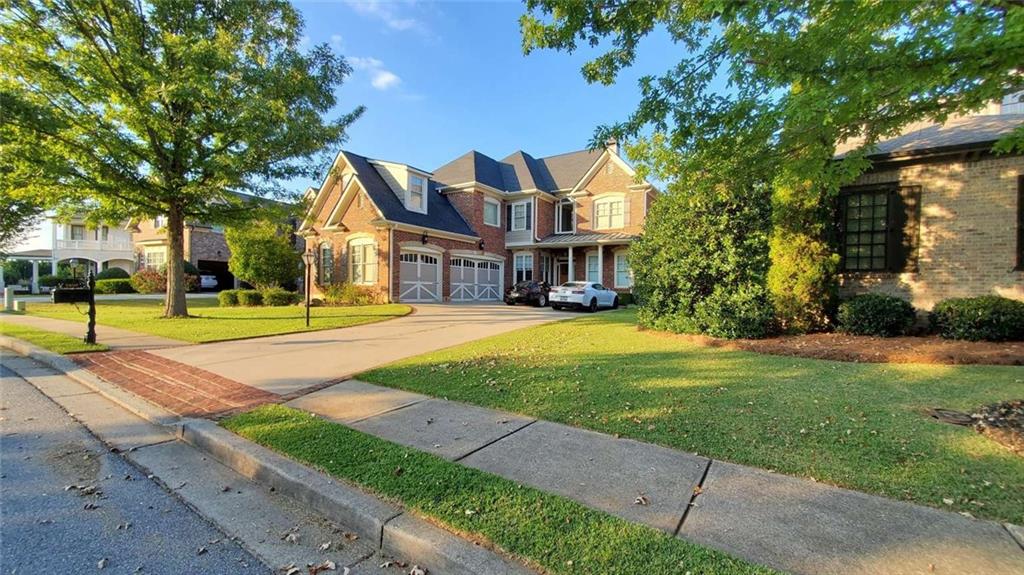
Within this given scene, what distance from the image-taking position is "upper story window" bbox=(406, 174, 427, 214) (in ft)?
71.5

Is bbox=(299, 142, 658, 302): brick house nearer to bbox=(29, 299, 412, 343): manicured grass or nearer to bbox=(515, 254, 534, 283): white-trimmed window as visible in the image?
bbox=(515, 254, 534, 283): white-trimmed window

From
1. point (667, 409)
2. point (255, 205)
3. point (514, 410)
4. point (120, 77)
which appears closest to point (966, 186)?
point (667, 409)

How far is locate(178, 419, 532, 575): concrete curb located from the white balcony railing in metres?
45.7

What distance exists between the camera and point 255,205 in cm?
1529

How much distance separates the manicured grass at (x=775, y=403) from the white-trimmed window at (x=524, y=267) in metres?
17.6

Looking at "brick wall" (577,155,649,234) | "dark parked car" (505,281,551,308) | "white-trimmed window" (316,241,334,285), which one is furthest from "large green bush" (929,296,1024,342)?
"white-trimmed window" (316,241,334,285)

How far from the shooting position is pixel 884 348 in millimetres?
7820

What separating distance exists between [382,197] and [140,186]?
9.27 metres

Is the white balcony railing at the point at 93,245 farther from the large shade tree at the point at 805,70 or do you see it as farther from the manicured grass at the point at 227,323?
the large shade tree at the point at 805,70

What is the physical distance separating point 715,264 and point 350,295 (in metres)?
16.1

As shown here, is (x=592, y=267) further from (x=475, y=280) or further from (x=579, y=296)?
Answer: (x=579, y=296)

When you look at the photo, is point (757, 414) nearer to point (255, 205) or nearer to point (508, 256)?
point (255, 205)

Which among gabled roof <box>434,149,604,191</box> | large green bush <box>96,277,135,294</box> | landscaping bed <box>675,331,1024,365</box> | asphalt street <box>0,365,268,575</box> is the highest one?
gabled roof <box>434,149,604,191</box>

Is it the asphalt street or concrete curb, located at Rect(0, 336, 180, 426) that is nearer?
the asphalt street
